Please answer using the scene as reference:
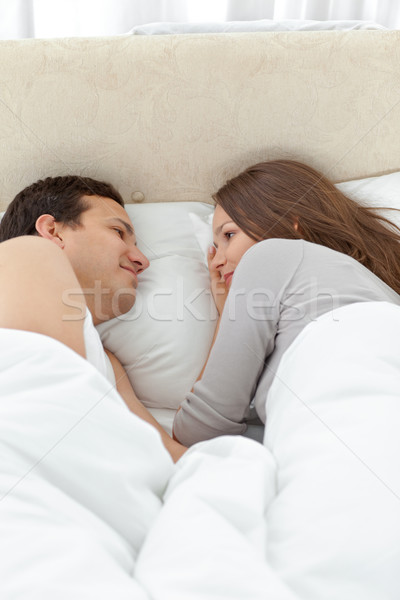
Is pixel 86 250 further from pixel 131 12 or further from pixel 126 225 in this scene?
pixel 131 12

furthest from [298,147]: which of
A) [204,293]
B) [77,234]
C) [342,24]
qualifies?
[77,234]

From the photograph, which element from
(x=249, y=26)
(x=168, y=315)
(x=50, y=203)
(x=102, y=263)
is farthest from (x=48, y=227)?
(x=249, y=26)

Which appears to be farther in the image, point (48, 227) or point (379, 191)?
point (379, 191)

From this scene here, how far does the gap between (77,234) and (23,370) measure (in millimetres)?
638

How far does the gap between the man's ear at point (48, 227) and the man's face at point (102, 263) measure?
0.4 inches

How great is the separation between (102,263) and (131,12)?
89cm

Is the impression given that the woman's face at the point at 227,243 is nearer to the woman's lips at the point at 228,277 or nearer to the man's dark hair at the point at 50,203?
the woman's lips at the point at 228,277

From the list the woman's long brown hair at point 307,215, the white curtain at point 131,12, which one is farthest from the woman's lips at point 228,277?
the white curtain at point 131,12

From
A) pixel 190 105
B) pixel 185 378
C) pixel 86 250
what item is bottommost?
pixel 185 378

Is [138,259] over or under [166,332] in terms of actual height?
over

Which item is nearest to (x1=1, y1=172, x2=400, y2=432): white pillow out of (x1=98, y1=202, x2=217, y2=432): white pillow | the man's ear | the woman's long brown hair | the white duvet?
(x1=98, y1=202, x2=217, y2=432): white pillow

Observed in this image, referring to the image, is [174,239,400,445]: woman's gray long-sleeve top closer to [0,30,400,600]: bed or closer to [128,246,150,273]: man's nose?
[0,30,400,600]: bed

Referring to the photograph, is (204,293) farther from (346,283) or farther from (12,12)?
(12,12)

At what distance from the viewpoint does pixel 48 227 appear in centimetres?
136
